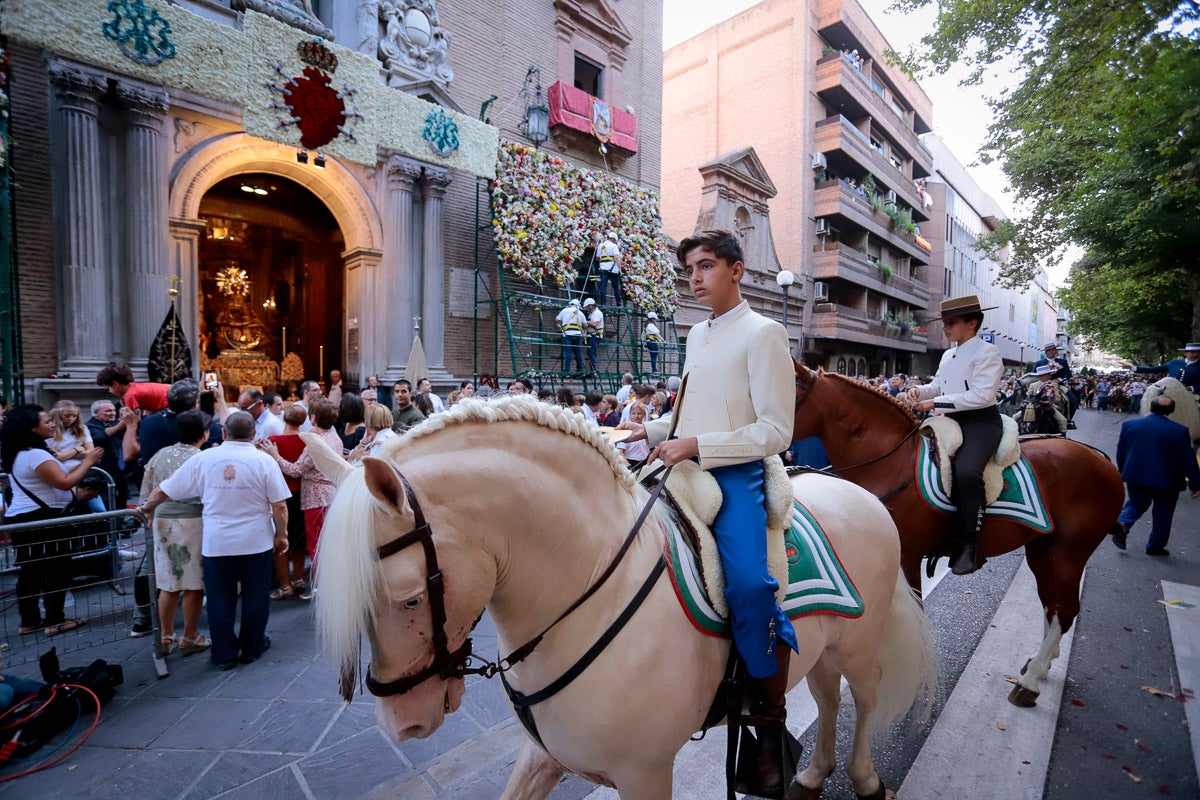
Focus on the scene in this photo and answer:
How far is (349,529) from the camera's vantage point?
1.33 m

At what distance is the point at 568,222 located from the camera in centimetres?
1363

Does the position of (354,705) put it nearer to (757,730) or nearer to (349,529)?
(757,730)

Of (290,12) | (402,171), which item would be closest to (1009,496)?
(402,171)

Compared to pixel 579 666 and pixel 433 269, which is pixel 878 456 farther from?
pixel 433 269

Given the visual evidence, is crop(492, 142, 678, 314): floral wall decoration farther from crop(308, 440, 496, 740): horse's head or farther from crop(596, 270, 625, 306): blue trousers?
crop(308, 440, 496, 740): horse's head

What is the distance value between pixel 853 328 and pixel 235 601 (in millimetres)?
28121

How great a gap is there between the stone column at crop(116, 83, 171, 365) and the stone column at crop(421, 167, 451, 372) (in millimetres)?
4596

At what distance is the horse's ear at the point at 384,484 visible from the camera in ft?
4.13

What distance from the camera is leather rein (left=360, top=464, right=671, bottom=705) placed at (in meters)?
1.37

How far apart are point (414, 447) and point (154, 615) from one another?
4090 millimetres

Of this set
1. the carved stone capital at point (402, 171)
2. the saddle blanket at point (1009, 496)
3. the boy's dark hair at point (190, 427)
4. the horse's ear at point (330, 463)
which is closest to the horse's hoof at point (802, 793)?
the saddle blanket at point (1009, 496)

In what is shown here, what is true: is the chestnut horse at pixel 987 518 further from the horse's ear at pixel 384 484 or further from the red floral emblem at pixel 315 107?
the red floral emblem at pixel 315 107

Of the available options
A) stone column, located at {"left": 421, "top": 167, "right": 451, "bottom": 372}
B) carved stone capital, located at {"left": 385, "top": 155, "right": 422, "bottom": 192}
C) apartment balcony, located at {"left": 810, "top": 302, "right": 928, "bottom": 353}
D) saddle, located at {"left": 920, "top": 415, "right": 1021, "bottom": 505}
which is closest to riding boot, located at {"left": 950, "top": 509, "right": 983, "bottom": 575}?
saddle, located at {"left": 920, "top": 415, "right": 1021, "bottom": 505}

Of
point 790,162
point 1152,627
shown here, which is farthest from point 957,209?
point 1152,627
